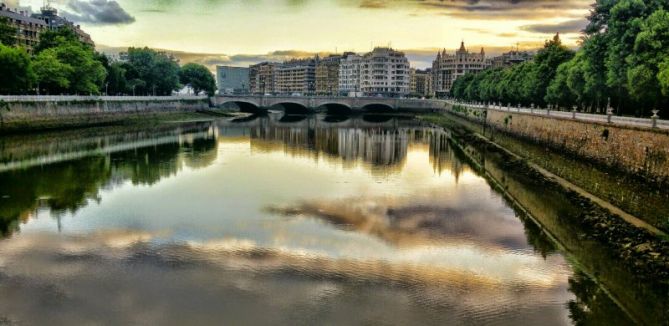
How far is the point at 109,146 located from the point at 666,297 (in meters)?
49.6

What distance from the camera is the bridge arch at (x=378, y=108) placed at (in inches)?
5446

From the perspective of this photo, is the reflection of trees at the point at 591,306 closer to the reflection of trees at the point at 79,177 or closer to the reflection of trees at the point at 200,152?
the reflection of trees at the point at 79,177

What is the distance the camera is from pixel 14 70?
2319 inches

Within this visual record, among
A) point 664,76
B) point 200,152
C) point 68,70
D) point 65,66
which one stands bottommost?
point 200,152

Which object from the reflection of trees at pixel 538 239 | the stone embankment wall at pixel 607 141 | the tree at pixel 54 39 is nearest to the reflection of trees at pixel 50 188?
the reflection of trees at pixel 538 239

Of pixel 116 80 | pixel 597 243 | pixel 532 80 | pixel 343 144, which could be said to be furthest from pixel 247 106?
pixel 597 243

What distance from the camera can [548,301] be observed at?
16094mm

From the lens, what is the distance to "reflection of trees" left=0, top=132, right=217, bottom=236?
26953 mm

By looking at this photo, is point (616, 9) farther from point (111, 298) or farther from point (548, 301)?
point (111, 298)

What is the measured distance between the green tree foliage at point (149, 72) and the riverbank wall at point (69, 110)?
9531 mm

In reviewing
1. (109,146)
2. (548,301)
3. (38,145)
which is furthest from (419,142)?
(548,301)

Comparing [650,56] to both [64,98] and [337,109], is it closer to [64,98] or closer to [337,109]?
[64,98]

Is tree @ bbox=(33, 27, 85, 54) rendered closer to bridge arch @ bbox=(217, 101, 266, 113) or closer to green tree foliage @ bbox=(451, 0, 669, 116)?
bridge arch @ bbox=(217, 101, 266, 113)

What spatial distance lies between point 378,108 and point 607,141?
362 feet
